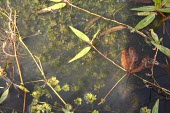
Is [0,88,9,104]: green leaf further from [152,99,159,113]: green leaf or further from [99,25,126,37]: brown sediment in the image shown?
[152,99,159,113]: green leaf

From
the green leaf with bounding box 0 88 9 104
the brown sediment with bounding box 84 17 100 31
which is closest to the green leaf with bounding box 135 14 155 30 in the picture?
the brown sediment with bounding box 84 17 100 31

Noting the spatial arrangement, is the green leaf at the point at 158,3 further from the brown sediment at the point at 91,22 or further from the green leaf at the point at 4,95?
the green leaf at the point at 4,95

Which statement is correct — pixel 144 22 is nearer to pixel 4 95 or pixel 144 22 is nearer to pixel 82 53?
pixel 82 53

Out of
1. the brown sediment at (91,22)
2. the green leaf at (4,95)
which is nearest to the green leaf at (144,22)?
the brown sediment at (91,22)

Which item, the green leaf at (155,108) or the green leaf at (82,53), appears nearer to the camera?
the green leaf at (155,108)

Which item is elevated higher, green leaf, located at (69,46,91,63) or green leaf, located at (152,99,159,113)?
green leaf, located at (69,46,91,63)

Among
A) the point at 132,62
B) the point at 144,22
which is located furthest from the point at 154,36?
the point at 132,62

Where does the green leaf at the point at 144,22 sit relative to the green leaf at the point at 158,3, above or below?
below

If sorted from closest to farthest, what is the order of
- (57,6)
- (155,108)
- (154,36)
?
1. (155,108)
2. (154,36)
3. (57,6)

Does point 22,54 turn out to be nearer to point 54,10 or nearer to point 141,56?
point 54,10
